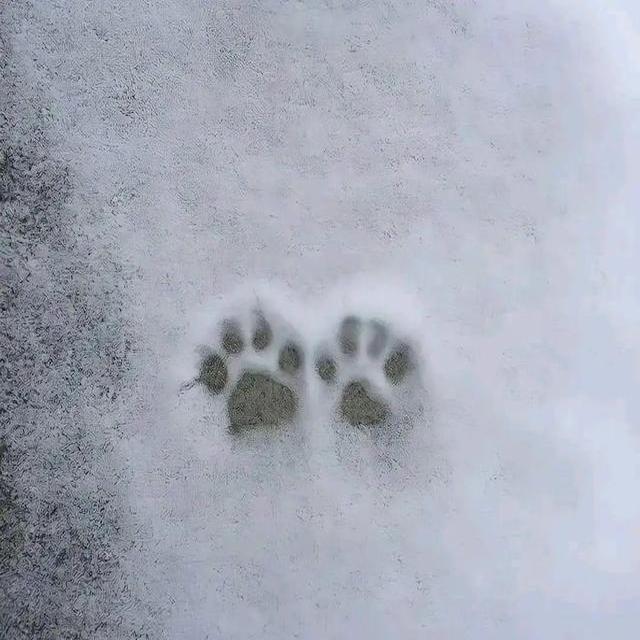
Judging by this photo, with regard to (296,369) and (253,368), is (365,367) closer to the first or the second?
(296,369)

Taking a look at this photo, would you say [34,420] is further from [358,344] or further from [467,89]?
[467,89]

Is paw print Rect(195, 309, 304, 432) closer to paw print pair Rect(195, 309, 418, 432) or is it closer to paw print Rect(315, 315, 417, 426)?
paw print pair Rect(195, 309, 418, 432)

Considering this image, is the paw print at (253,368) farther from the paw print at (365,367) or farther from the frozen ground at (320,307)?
the paw print at (365,367)

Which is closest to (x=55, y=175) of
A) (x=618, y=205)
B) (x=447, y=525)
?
(x=447, y=525)

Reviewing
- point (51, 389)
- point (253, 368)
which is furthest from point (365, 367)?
point (51, 389)

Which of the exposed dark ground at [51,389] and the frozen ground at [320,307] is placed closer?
the frozen ground at [320,307]

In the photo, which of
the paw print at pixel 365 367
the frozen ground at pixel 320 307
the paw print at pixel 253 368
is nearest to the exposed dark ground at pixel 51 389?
the frozen ground at pixel 320 307

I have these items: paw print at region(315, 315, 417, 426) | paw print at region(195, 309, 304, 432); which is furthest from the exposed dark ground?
paw print at region(315, 315, 417, 426)

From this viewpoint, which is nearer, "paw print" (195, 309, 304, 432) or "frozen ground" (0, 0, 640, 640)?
"frozen ground" (0, 0, 640, 640)
